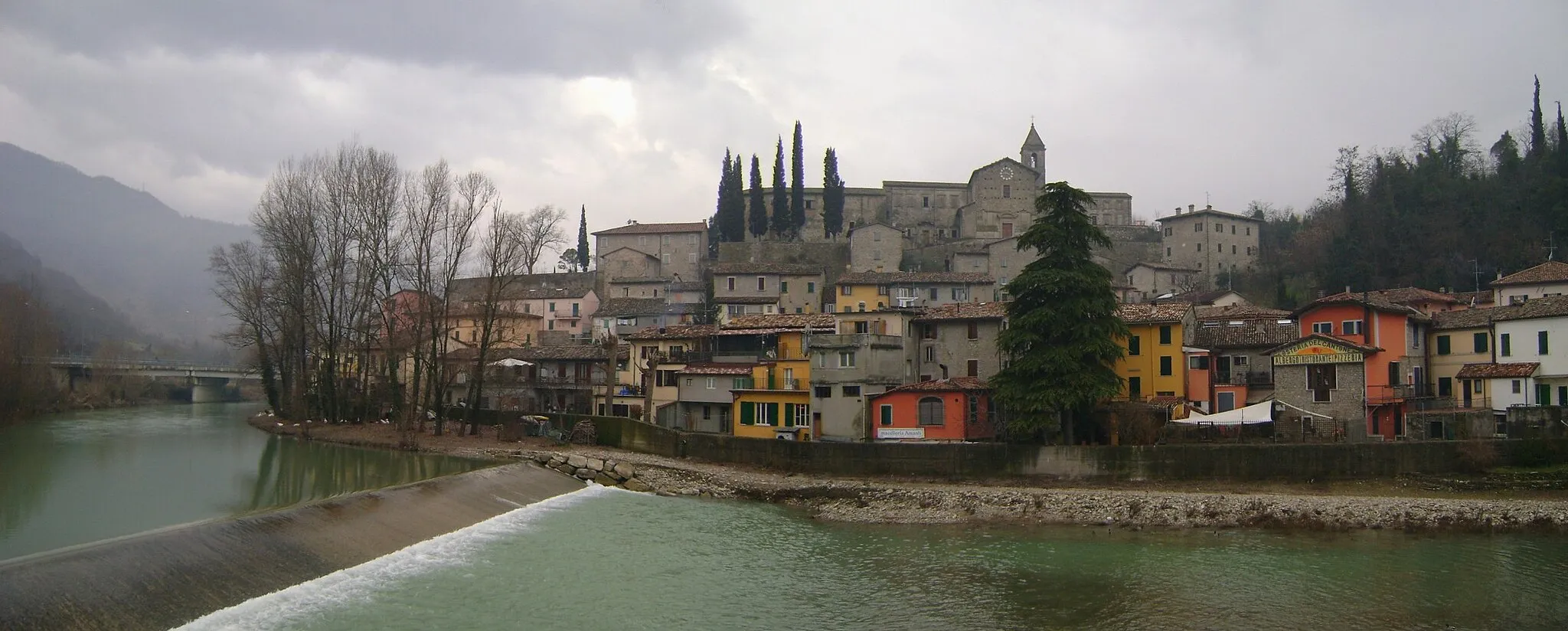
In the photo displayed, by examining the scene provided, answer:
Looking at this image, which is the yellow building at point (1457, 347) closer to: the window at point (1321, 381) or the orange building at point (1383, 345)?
the orange building at point (1383, 345)

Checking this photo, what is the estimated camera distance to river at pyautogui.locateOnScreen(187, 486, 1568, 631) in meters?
17.3

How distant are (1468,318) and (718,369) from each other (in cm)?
3041

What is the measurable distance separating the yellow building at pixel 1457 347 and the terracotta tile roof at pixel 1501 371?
25.5 inches

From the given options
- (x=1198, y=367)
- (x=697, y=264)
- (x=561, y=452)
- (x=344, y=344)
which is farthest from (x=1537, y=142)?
(x=344, y=344)

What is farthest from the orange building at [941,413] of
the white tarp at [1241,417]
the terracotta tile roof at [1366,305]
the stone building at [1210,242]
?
the stone building at [1210,242]

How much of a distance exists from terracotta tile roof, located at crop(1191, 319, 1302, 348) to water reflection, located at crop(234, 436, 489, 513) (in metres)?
28.6

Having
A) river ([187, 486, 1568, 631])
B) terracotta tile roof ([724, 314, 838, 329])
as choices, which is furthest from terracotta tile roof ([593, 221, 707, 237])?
river ([187, 486, 1568, 631])

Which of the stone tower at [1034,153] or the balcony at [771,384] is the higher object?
the stone tower at [1034,153]

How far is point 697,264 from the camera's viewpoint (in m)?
72.4

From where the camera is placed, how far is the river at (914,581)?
1728cm

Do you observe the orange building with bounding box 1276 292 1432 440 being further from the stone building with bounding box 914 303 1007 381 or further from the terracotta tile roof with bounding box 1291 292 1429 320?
the stone building with bounding box 914 303 1007 381

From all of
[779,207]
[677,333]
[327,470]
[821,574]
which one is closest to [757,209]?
[779,207]

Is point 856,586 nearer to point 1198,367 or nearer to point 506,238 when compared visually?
point 1198,367

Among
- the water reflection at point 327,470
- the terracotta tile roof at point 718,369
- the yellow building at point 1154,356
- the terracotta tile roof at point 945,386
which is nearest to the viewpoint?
the water reflection at point 327,470
